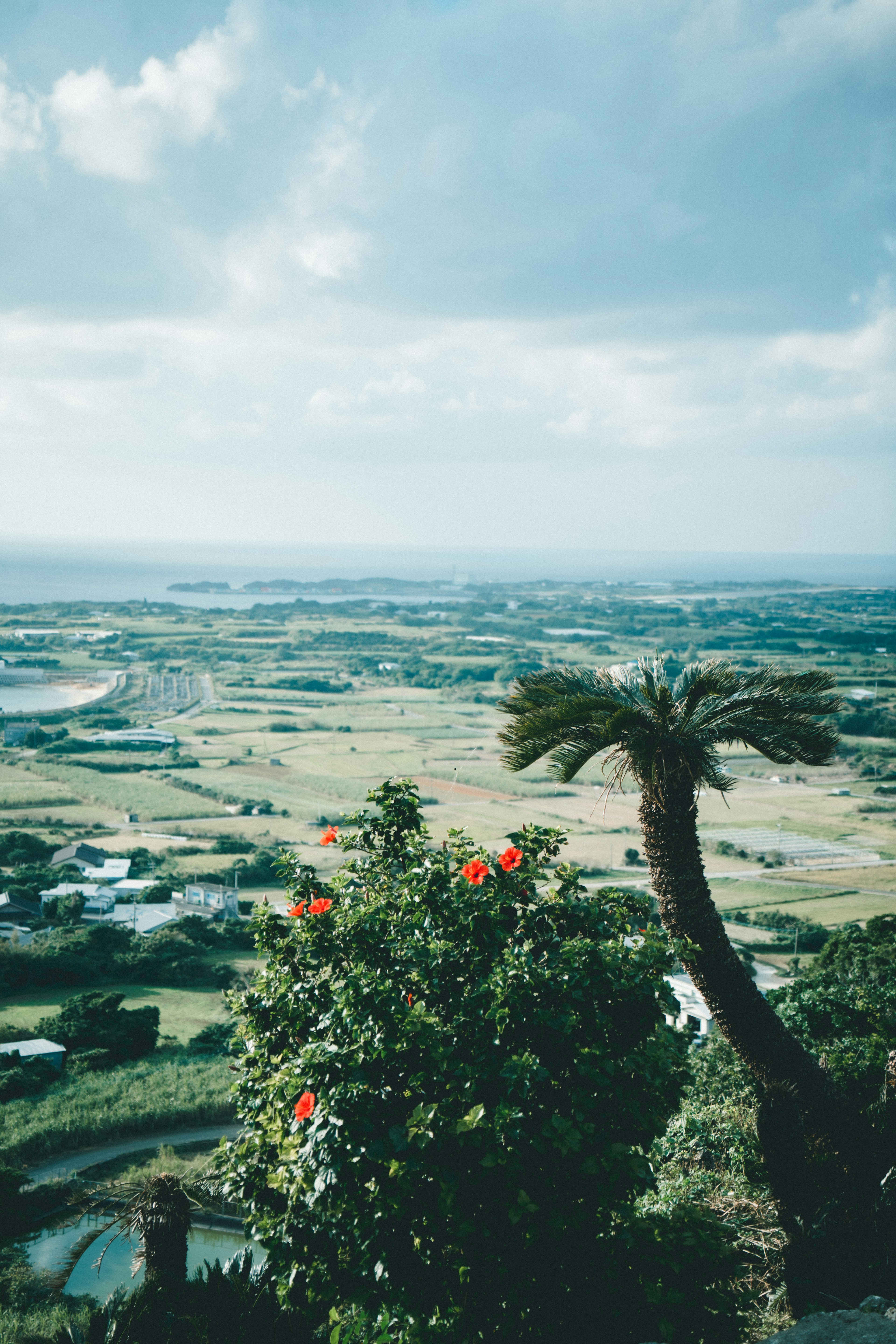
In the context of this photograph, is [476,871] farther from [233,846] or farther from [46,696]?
[46,696]

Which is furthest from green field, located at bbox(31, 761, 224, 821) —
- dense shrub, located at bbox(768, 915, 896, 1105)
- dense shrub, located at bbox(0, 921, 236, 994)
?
dense shrub, located at bbox(768, 915, 896, 1105)

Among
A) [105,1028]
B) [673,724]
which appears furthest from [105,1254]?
[105,1028]

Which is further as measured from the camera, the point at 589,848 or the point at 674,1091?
the point at 589,848

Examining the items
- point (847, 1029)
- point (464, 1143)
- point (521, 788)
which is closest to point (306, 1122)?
point (464, 1143)

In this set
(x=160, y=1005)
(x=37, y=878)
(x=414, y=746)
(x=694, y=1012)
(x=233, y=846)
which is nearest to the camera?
(x=694, y=1012)

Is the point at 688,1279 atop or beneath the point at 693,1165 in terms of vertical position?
atop

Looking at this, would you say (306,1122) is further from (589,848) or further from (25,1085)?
(589,848)

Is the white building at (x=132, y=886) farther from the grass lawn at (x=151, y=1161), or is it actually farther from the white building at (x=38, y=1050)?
the grass lawn at (x=151, y=1161)
